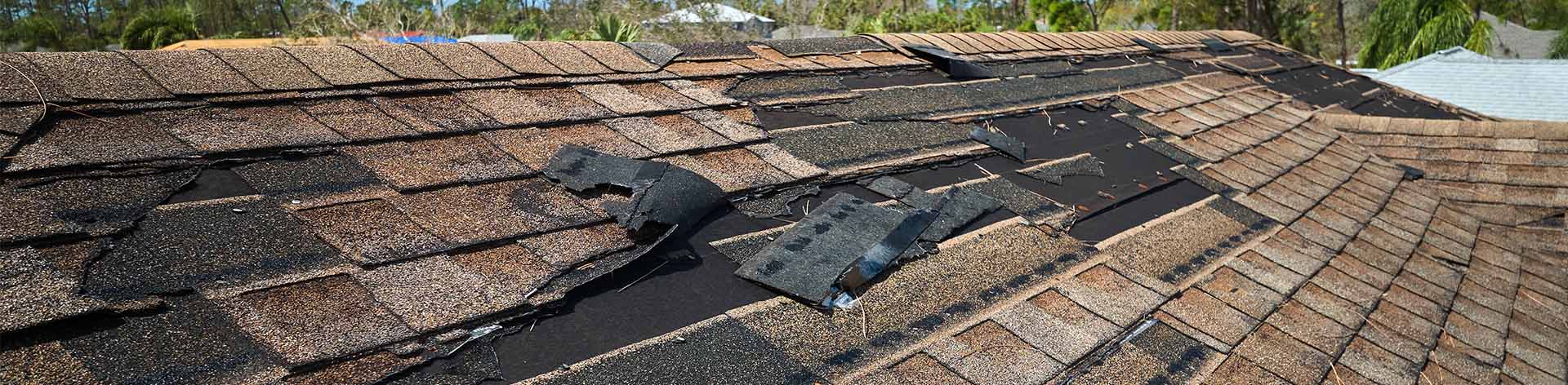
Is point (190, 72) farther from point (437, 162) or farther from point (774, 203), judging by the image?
point (774, 203)

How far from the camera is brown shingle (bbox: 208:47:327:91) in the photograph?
10.4ft

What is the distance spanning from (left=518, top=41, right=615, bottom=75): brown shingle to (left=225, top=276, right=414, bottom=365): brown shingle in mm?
1918

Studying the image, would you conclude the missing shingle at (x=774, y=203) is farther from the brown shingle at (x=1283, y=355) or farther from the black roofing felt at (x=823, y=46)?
the black roofing felt at (x=823, y=46)

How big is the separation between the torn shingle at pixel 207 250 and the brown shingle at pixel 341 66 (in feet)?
2.93

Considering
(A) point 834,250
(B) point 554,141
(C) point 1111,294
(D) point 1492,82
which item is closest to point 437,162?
(B) point 554,141

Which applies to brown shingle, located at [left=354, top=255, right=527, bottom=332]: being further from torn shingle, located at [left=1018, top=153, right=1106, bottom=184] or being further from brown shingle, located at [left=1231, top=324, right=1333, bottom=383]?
torn shingle, located at [left=1018, top=153, right=1106, bottom=184]

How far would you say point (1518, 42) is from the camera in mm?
36594

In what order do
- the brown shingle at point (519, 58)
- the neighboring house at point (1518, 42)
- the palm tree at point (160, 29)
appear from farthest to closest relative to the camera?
the neighboring house at point (1518, 42), the palm tree at point (160, 29), the brown shingle at point (519, 58)

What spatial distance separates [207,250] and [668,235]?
1.16 m

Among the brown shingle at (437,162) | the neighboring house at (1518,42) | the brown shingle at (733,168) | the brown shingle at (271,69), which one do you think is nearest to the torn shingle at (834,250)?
Answer: the brown shingle at (733,168)

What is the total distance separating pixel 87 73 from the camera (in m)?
2.91

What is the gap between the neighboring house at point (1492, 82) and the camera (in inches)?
669

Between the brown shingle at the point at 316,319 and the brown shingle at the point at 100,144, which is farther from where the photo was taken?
the brown shingle at the point at 100,144

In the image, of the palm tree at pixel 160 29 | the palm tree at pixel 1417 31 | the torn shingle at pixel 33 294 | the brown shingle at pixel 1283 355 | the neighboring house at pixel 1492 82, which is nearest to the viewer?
the torn shingle at pixel 33 294
